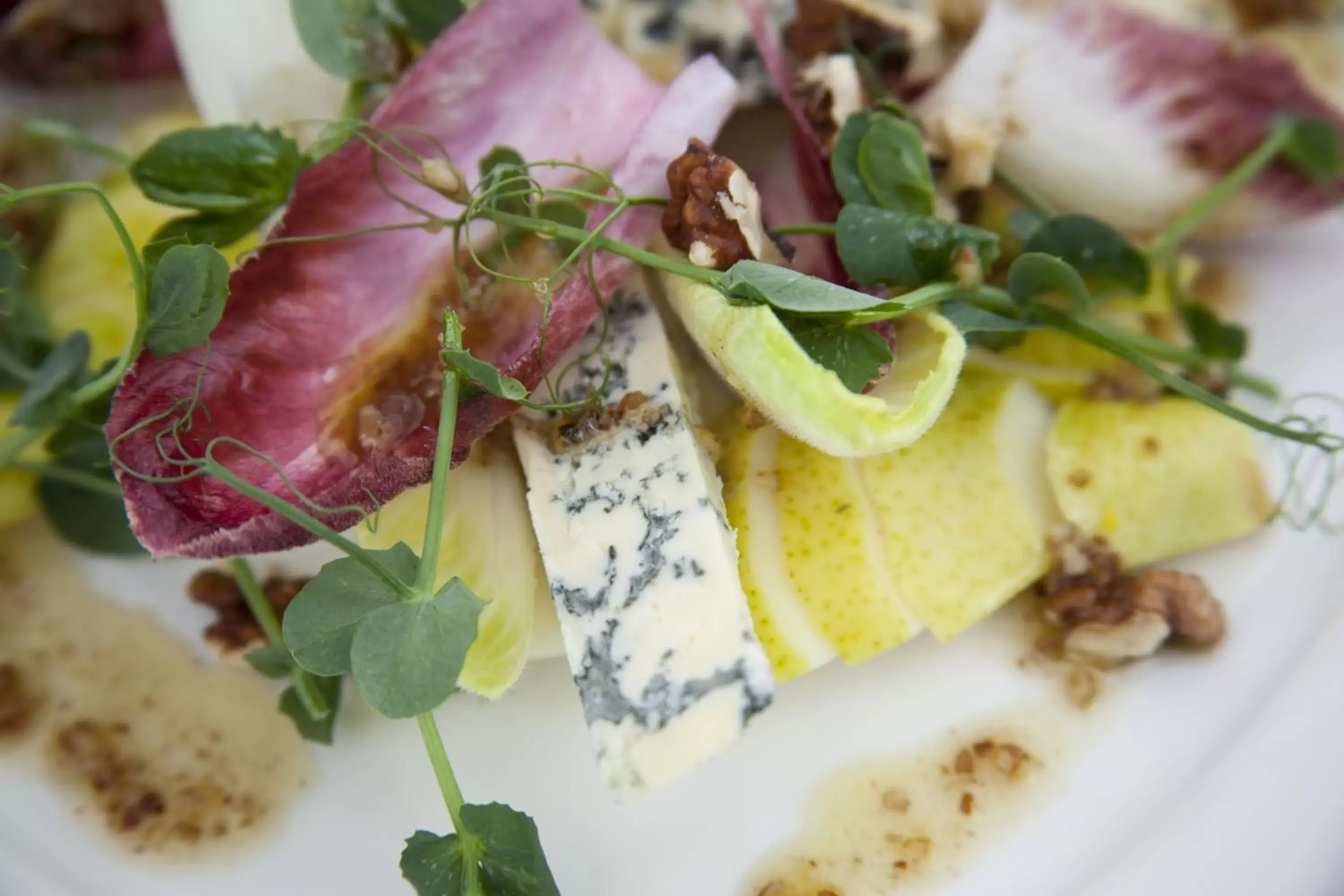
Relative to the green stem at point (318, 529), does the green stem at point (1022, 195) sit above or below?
below

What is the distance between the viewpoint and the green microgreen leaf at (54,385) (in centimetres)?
104

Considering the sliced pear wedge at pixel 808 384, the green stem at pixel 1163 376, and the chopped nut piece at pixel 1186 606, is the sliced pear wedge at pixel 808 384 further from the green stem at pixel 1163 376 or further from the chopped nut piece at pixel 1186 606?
the chopped nut piece at pixel 1186 606

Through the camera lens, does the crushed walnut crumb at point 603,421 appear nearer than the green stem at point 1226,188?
Yes

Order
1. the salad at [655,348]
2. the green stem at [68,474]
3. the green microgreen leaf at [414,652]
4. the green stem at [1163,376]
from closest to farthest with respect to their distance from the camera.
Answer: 1. the green microgreen leaf at [414,652]
2. the salad at [655,348]
3. the green stem at [1163,376]
4. the green stem at [68,474]

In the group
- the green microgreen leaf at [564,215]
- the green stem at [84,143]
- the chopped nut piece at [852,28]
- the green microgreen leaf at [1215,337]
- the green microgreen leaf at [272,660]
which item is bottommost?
the green microgreen leaf at [1215,337]

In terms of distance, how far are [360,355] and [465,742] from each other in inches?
15.9

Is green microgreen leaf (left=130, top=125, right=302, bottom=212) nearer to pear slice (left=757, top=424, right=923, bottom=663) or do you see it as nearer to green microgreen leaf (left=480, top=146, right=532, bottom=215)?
green microgreen leaf (left=480, top=146, right=532, bottom=215)

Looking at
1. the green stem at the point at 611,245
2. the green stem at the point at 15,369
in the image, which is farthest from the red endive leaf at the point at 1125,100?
the green stem at the point at 15,369

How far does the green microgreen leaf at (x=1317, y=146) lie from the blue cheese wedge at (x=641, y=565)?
78 cm

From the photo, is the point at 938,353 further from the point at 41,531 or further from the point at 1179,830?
the point at 41,531

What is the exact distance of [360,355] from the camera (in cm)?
106

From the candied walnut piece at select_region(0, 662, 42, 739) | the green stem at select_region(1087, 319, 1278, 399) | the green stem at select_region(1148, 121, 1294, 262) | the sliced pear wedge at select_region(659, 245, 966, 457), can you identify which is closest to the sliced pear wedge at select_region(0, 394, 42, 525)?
the candied walnut piece at select_region(0, 662, 42, 739)

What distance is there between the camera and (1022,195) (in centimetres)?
119

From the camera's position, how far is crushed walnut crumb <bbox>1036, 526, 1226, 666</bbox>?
106cm
